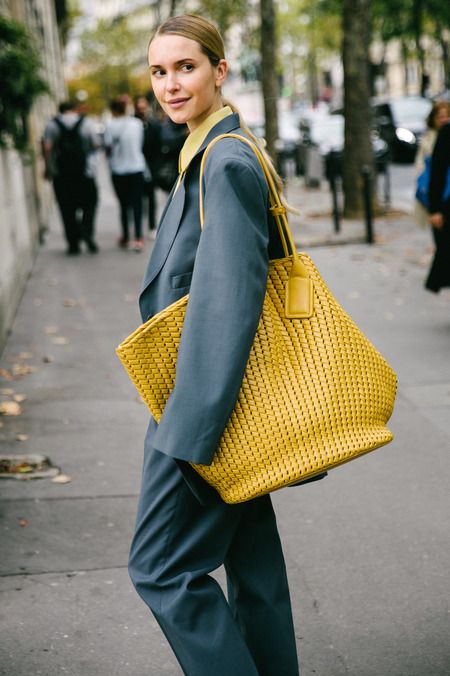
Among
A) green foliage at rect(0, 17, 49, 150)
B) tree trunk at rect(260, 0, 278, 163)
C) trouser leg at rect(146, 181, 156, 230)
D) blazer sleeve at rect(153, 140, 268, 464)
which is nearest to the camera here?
blazer sleeve at rect(153, 140, 268, 464)

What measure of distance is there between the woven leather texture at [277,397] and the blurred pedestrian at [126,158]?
11.4 meters

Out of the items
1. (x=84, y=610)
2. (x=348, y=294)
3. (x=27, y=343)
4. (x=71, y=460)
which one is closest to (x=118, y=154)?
(x=348, y=294)

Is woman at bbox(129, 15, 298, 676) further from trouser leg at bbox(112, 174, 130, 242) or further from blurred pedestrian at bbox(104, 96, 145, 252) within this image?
trouser leg at bbox(112, 174, 130, 242)

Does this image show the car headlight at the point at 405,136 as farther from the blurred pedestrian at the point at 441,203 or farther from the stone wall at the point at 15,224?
the blurred pedestrian at the point at 441,203

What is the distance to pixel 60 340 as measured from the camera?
8.67 metres

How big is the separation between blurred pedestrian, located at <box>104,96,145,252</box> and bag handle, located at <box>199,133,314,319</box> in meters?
11.2

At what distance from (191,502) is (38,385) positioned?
4.86m

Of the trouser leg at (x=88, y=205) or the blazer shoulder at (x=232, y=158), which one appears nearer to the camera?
the blazer shoulder at (x=232, y=158)

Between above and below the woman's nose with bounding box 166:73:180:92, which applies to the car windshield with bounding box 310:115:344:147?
below

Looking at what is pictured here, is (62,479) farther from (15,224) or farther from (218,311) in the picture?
(15,224)

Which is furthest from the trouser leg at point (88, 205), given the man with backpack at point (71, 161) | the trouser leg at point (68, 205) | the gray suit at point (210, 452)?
the gray suit at point (210, 452)

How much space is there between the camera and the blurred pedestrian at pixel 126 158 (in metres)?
13.5

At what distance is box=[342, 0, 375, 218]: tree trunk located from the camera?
1552 centimetres

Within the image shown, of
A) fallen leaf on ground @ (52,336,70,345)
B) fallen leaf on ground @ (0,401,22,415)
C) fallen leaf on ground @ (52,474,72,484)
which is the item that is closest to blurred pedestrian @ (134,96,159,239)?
fallen leaf on ground @ (52,336,70,345)
